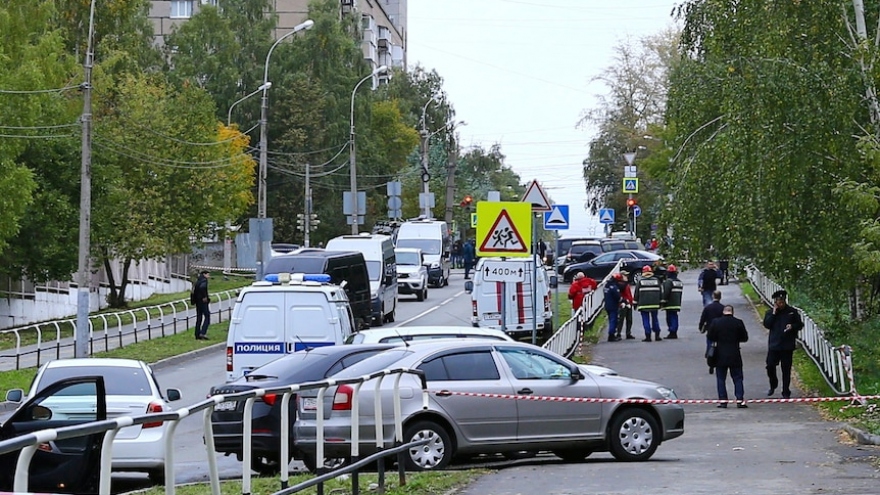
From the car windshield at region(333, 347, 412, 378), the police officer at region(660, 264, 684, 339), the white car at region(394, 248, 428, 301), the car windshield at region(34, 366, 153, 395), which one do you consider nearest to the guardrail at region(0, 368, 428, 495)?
the car windshield at region(333, 347, 412, 378)

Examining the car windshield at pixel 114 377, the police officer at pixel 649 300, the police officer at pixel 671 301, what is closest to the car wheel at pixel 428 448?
the car windshield at pixel 114 377

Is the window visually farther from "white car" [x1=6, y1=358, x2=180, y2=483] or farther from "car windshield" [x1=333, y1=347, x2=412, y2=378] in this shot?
"car windshield" [x1=333, y1=347, x2=412, y2=378]

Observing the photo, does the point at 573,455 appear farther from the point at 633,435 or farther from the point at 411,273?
the point at 411,273

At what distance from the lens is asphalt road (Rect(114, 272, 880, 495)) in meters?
13.2

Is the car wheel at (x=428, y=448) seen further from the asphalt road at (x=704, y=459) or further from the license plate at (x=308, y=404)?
the license plate at (x=308, y=404)

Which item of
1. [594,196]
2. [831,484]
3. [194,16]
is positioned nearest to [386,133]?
[594,196]

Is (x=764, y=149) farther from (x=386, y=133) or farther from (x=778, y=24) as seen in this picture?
(x=386, y=133)

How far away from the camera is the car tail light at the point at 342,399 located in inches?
568

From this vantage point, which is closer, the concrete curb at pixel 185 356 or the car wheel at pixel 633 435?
the car wheel at pixel 633 435

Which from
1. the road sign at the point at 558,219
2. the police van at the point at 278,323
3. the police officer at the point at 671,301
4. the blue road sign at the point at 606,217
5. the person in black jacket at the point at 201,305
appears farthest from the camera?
the blue road sign at the point at 606,217

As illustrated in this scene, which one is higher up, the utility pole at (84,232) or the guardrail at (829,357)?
the utility pole at (84,232)

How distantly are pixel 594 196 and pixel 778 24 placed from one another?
2996 inches

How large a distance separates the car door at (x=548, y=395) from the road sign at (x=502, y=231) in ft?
17.5

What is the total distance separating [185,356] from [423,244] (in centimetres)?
2613
